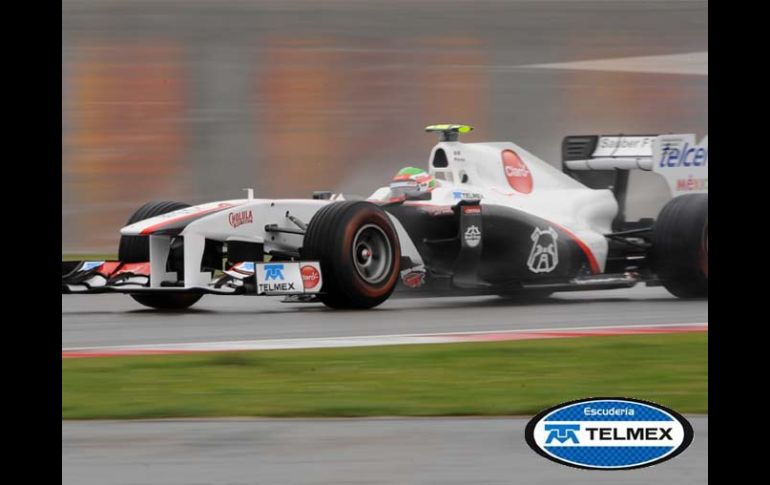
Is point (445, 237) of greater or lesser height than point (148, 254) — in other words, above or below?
above

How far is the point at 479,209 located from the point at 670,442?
21.1ft

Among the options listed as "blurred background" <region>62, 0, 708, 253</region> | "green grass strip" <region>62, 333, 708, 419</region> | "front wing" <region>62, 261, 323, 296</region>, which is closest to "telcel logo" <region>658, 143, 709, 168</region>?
"green grass strip" <region>62, 333, 708, 419</region>

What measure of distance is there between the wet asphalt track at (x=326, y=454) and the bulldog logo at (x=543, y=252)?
5353 mm

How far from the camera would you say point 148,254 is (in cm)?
970

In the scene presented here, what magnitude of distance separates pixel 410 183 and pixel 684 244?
2208 mm

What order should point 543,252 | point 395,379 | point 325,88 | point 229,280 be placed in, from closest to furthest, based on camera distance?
point 395,379, point 229,280, point 543,252, point 325,88

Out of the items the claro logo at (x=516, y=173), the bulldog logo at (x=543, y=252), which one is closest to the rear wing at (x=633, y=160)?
the claro logo at (x=516, y=173)

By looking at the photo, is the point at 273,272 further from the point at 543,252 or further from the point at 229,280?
the point at 543,252

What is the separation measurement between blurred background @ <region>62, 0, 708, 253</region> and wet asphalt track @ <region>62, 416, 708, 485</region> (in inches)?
446

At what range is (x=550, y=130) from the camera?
18.2m

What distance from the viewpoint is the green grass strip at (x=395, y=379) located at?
527cm

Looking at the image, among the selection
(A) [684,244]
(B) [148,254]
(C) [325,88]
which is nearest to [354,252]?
(B) [148,254]

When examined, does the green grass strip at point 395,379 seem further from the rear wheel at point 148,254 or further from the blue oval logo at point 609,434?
the rear wheel at point 148,254

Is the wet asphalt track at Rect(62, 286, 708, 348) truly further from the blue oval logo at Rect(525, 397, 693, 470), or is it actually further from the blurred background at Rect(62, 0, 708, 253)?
the blurred background at Rect(62, 0, 708, 253)
